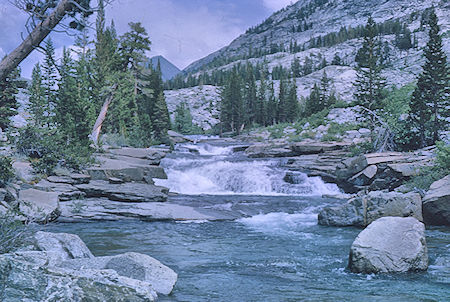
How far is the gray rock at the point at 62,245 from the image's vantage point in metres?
6.44

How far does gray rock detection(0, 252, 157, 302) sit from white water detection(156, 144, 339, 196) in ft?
54.4

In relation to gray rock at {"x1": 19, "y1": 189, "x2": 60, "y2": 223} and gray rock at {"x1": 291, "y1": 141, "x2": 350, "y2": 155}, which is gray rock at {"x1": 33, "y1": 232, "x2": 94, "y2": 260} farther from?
gray rock at {"x1": 291, "y1": 141, "x2": 350, "y2": 155}

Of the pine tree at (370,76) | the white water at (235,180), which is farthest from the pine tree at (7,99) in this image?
the pine tree at (370,76)

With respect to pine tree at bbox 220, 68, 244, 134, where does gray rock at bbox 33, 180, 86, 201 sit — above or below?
below

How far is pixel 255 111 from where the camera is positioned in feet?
268

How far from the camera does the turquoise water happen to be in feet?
18.8

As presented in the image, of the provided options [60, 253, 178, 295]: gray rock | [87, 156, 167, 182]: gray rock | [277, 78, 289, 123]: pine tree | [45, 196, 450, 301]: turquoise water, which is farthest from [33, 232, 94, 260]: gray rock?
[277, 78, 289, 123]: pine tree

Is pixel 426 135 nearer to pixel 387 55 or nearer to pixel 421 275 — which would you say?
pixel 421 275

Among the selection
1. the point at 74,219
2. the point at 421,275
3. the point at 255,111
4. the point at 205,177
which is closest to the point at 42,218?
the point at 74,219

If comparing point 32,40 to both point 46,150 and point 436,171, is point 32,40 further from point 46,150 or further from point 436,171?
point 436,171

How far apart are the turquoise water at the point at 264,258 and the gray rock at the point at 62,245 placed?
1.39 metres

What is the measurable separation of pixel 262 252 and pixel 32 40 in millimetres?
7211

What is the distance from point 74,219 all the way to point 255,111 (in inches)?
2830

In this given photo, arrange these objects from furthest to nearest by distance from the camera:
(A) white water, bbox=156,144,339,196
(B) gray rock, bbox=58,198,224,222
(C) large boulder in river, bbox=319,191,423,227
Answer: (A) white water, bbox=156,144,339,196 < (B) gray rock, bbox=58,198,224,222 < (C) large boulder in river, bbox=319,191,423,227
